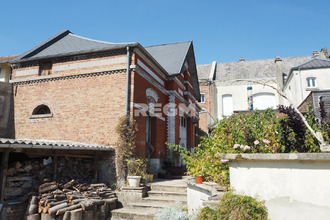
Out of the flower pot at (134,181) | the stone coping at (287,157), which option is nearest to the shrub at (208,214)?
the stone coping at (287,157)

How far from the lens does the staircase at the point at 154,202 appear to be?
23.1 feet

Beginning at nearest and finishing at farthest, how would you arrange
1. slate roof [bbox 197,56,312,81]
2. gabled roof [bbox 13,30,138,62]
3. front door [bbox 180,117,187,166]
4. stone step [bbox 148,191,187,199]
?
stone step [bbox 148,191,187,199], gabled roof [bbox 13,30,138,62], front door [bbox 180,117,187,166], slate roof [bbox 197,56,312,81]

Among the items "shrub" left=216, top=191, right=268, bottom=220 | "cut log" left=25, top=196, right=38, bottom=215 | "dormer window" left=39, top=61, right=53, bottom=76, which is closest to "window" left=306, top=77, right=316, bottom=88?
A: "dormer window" left=39, top=61, right=53, bottom=76

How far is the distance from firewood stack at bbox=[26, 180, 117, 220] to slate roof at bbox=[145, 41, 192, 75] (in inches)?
287

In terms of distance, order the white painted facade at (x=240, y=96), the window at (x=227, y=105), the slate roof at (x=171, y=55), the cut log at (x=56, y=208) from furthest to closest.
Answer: the window at (x=227, y=105) → the white painted facade at (x=240, y=96) → the slate roof at (x=171, y=55) → the cut log at (x=56, y=208)

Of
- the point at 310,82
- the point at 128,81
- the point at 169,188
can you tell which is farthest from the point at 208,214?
the point at 310,82

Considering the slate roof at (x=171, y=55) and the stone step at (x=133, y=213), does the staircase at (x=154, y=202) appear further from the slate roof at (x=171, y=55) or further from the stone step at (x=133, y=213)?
the slate roof at (x=171, y=55)

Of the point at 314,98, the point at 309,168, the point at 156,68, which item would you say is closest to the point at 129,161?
the point at 156,68

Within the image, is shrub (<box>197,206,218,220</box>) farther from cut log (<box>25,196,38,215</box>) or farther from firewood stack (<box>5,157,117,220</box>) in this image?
cut log (<box>25,196,38,215</box>)

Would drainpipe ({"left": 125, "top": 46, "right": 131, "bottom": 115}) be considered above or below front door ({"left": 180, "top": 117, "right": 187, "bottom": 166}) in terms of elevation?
above

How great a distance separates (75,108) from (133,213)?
4.94 metres

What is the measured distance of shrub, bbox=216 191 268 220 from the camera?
3.99 meters

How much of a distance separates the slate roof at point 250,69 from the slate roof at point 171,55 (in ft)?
40.6

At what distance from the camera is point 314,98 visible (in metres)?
14.0
